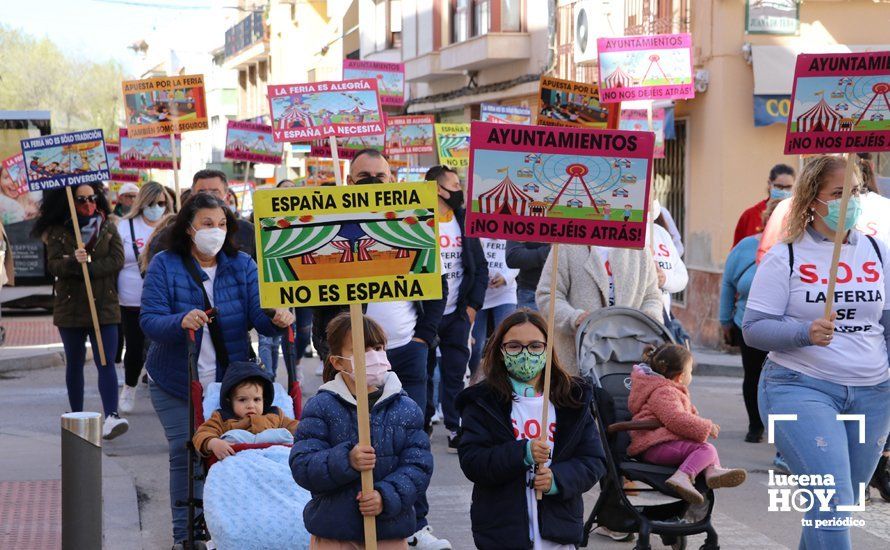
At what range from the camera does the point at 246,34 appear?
2338 inches

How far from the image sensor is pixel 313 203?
5.18 meters

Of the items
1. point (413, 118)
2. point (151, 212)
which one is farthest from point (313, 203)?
point (413, 118)

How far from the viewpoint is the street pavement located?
7.50m

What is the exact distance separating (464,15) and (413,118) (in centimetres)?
1177

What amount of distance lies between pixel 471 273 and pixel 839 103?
3.70 meters

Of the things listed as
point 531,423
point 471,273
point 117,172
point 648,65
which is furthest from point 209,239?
point 117,172

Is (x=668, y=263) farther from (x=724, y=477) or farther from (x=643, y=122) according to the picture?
(x=643, y=122)

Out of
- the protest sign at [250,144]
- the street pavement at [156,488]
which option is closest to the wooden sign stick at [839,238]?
the street pavement at [156,488]

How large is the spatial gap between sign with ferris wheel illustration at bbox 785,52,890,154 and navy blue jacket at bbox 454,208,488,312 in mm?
3531

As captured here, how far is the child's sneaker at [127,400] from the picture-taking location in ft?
39.1

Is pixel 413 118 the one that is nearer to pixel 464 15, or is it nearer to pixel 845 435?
pixel 464 15

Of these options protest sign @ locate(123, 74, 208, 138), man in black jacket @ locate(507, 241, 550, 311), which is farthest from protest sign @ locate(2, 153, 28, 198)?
man in black jacket @ locate(507, 241, 550, 311)

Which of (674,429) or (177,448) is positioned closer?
(674,429)

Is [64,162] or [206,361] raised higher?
[64,162]
